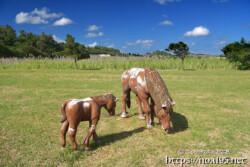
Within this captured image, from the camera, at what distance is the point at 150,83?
4.65 meters

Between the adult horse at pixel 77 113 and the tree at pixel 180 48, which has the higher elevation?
the tree at pixel 180 48

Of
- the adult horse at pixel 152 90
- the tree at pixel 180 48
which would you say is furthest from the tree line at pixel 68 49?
the adult horse at pixel 152 90

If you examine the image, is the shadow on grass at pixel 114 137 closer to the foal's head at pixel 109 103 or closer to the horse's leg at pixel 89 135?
the horse's leg at pixel 89 135

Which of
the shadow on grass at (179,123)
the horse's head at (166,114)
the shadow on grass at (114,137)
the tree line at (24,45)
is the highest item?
the tree line at (24,45)

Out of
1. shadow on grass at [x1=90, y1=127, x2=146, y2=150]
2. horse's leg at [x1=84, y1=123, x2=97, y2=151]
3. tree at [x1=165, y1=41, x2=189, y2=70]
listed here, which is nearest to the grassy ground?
shadow on grass at [x1=90, y1=127, x2=146, y2=150]

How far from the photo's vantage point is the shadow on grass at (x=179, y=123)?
5269 millimetres

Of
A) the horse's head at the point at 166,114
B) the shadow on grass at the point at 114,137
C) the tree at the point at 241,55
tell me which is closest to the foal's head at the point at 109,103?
the shadow on grass at the point at 114,137

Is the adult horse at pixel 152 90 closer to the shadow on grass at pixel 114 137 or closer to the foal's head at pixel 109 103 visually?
the shadow on grass at pixel 114 137

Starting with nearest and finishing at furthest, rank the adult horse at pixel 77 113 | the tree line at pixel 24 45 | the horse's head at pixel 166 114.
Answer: the adult horse at pixel 77 113 → the horse's head at pixel 166 114 → the tree line at pixel 24 45

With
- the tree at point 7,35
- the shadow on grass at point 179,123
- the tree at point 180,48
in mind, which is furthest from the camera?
the tree at point 7,35

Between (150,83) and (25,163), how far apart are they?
3534 millimetres

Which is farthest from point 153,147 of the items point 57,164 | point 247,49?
point 247,49

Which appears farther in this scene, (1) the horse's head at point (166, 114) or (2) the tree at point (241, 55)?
(2) the tree at point (241, 55)

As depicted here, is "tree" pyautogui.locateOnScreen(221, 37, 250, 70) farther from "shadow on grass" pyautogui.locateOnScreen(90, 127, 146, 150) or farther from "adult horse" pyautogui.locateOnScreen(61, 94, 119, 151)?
"adult horse" pyautogui.locateOnScreen(61, 94, 119, 151)
